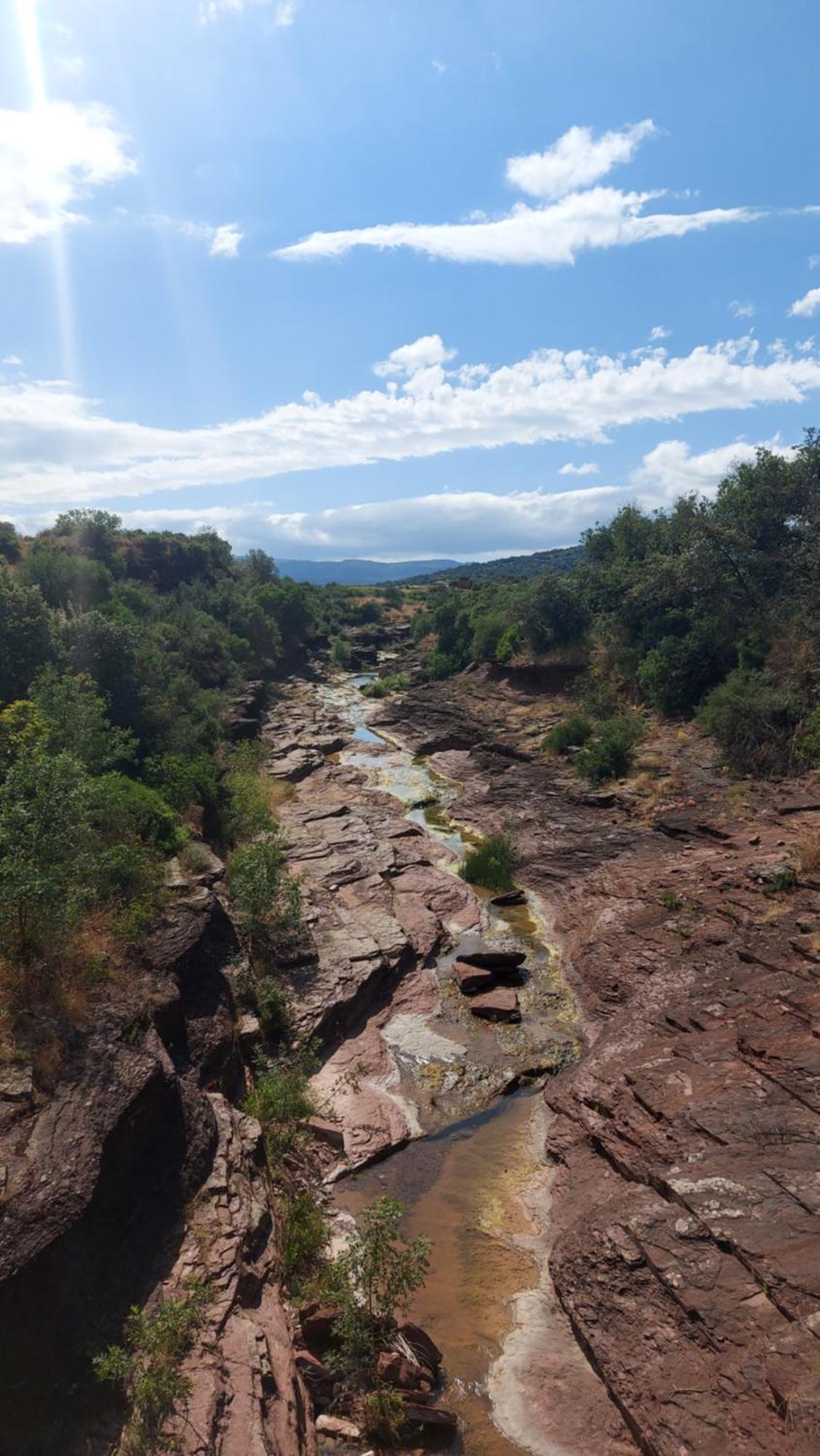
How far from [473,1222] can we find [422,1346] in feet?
7.54

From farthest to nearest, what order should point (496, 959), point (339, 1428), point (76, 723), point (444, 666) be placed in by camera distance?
point (444, 666), point (76, 723), point (496, 959), point (339, 1428)

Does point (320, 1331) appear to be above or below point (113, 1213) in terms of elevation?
below

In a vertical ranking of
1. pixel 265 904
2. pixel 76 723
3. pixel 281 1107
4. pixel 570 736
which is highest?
pixel 76 723

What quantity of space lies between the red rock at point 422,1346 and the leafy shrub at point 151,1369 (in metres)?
2.42

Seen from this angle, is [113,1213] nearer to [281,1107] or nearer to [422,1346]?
[422,1346]

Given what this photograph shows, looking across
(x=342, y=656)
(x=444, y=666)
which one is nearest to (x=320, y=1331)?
(x=444, y=666)

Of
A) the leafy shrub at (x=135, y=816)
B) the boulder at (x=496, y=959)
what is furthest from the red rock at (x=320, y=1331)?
the leafy shrub at (x=135, y=816)

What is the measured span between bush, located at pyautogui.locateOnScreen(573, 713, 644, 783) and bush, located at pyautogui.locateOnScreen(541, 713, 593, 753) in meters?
1.95

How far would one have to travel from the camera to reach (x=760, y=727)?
23.6 m

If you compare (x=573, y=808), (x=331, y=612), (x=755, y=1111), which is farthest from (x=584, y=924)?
(x=331, y=612)

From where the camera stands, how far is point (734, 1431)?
693 centimetres

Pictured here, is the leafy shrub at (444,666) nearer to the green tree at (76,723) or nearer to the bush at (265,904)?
the green tree at (76,723)

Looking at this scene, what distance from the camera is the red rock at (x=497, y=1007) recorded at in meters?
15.8

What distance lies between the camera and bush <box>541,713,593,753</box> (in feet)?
99.7
